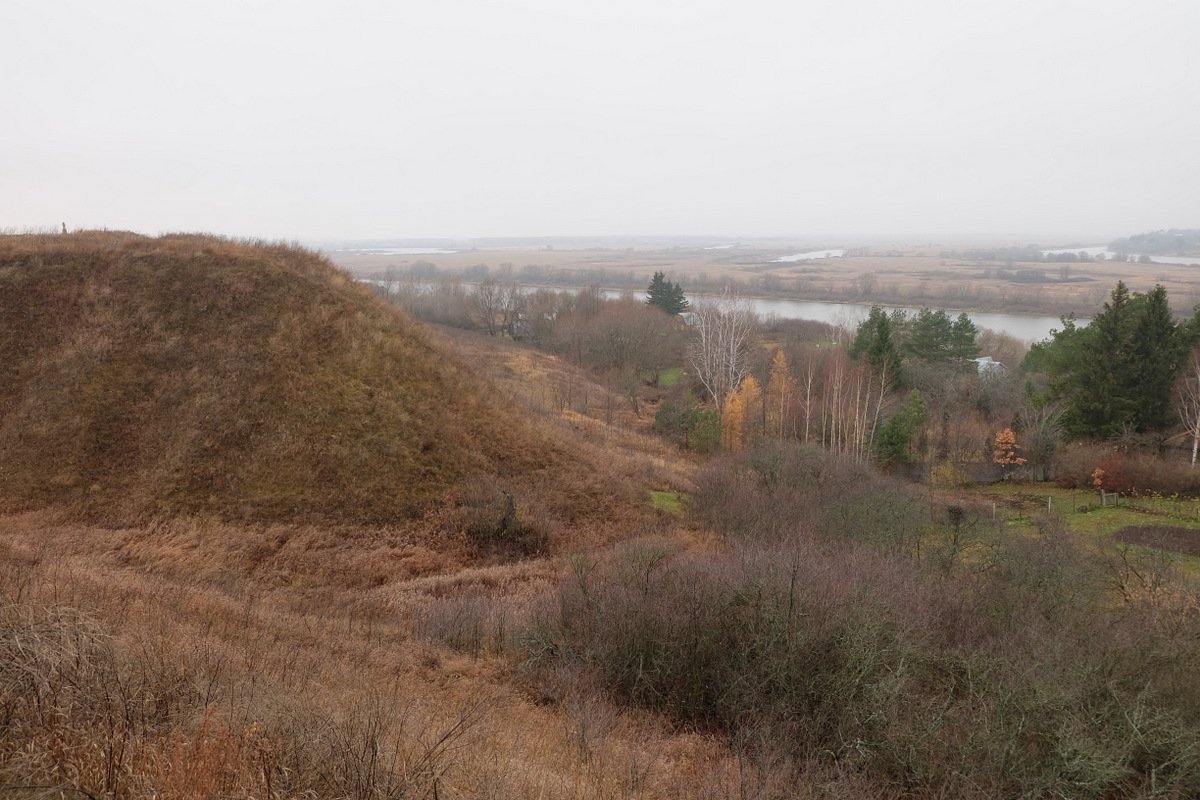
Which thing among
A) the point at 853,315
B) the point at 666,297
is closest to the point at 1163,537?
the point at 666,297

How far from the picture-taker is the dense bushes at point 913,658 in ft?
23.6

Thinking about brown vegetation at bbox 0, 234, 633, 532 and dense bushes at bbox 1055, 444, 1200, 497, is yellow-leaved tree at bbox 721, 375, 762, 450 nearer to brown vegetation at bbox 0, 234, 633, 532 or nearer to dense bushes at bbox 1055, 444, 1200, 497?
dense bushes at bbox 1055, 444, 1200, 497

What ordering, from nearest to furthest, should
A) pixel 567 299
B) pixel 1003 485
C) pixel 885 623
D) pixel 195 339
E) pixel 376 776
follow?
1. pixel 376 776
2. pixel 885 623
3. pixel 195 339
4. pixel 1003 485
5. pixel 567 299

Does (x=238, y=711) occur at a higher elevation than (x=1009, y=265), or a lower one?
lower

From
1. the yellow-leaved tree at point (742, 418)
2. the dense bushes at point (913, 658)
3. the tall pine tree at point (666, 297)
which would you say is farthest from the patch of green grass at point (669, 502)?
the tall pine tree at point (666, 297)

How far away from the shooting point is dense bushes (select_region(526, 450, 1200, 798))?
283 inches

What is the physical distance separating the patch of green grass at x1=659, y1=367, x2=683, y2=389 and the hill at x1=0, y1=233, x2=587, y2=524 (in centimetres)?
2859

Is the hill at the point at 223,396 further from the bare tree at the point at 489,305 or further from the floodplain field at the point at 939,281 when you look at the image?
the floodplain field at the point at 939,281

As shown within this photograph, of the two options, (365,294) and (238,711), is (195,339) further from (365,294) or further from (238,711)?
(238,711)

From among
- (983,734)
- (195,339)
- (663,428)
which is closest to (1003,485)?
(663,428)

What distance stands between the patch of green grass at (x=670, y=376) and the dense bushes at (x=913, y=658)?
36834 millimetres

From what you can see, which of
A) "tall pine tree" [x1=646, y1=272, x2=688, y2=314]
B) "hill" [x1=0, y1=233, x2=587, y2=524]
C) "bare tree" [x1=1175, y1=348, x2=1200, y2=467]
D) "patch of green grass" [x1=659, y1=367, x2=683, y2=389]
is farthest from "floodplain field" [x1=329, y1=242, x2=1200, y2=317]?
"hill" [x1=0, y1=233, x2=587, y2=524]

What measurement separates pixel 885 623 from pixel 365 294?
19916 millimetres

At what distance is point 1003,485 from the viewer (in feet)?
98.9
